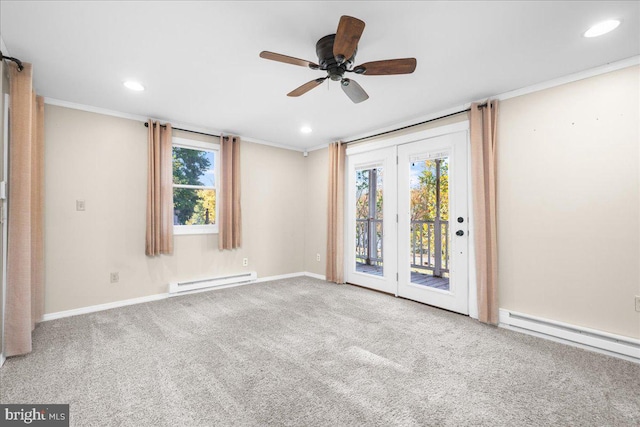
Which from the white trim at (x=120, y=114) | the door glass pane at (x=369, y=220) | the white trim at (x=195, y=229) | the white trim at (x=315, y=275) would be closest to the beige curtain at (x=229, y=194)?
the white trim at (x=195, y=229)

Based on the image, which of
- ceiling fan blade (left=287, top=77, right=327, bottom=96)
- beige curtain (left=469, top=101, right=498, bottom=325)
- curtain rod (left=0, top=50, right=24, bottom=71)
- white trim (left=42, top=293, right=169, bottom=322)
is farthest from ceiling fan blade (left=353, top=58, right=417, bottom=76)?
white trim (left=42, top=293, right=169, bottom=322)

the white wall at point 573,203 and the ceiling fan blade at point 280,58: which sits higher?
the ceiling fan blade at point 280,58

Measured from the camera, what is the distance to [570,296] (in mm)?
2607

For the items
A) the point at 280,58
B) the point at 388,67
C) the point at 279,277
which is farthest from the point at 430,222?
the point at 280,58

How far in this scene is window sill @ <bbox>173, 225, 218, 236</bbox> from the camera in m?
4.13

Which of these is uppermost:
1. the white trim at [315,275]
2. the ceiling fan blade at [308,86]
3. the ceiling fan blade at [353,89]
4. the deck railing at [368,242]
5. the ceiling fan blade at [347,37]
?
the ceiling fan blade at [308,86]

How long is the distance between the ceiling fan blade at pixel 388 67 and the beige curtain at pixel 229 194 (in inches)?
115

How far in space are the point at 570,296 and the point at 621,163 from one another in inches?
47.4

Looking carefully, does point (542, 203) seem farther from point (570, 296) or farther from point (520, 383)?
point (520, 383)

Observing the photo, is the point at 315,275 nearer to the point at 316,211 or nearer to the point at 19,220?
the point at 316,211

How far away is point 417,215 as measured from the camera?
391 centimetres

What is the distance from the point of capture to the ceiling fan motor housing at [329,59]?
2035 mm

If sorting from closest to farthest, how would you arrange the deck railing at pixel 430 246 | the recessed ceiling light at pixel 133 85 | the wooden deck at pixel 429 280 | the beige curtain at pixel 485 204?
the recessed ceiling light at pixel 133 85
the beige curtain at pixel 485 204
the wooden deck at pixel 429 280
the deck railing at pixel 430 246

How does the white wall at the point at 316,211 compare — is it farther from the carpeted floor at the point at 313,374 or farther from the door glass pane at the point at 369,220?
the carpeted floor at the point at 313,374
